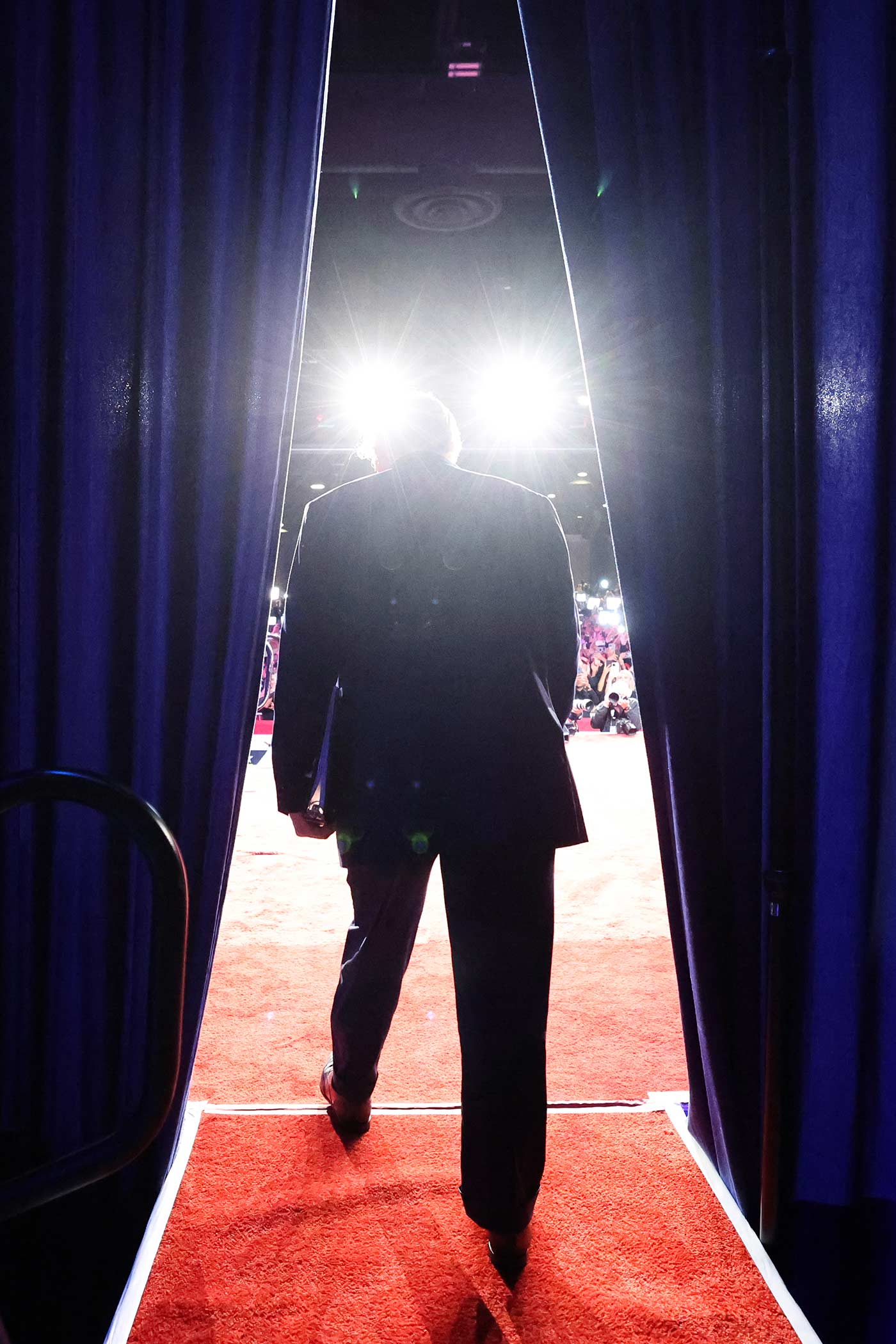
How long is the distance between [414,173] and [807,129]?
2.12m

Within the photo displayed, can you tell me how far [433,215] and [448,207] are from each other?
13cm

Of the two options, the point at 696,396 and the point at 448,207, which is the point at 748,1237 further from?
the point at 448,207

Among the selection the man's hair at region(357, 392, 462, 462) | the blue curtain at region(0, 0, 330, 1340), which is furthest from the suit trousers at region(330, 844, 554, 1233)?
the man's hair at region(357, 392, 462, 462)

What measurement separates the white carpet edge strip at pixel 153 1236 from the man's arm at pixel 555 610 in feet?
4.32

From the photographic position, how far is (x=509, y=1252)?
4.44ft

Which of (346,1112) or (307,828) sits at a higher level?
(307,828)

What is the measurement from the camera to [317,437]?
32.3ft

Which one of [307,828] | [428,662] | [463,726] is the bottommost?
[307,828]

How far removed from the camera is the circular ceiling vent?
10.2 ft

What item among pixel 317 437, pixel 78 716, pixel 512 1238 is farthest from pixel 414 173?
pixel 317 437

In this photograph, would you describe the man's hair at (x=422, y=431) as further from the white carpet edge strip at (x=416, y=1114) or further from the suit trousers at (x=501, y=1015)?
the white carpet edge strip at (x=416, y=1114)

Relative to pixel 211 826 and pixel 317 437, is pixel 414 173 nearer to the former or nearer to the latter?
pixel 211 826

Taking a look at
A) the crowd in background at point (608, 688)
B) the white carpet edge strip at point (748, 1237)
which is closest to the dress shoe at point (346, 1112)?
the white carpet edge strip at point (748, 1237)

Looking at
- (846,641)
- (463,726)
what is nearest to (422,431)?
(463,726)
